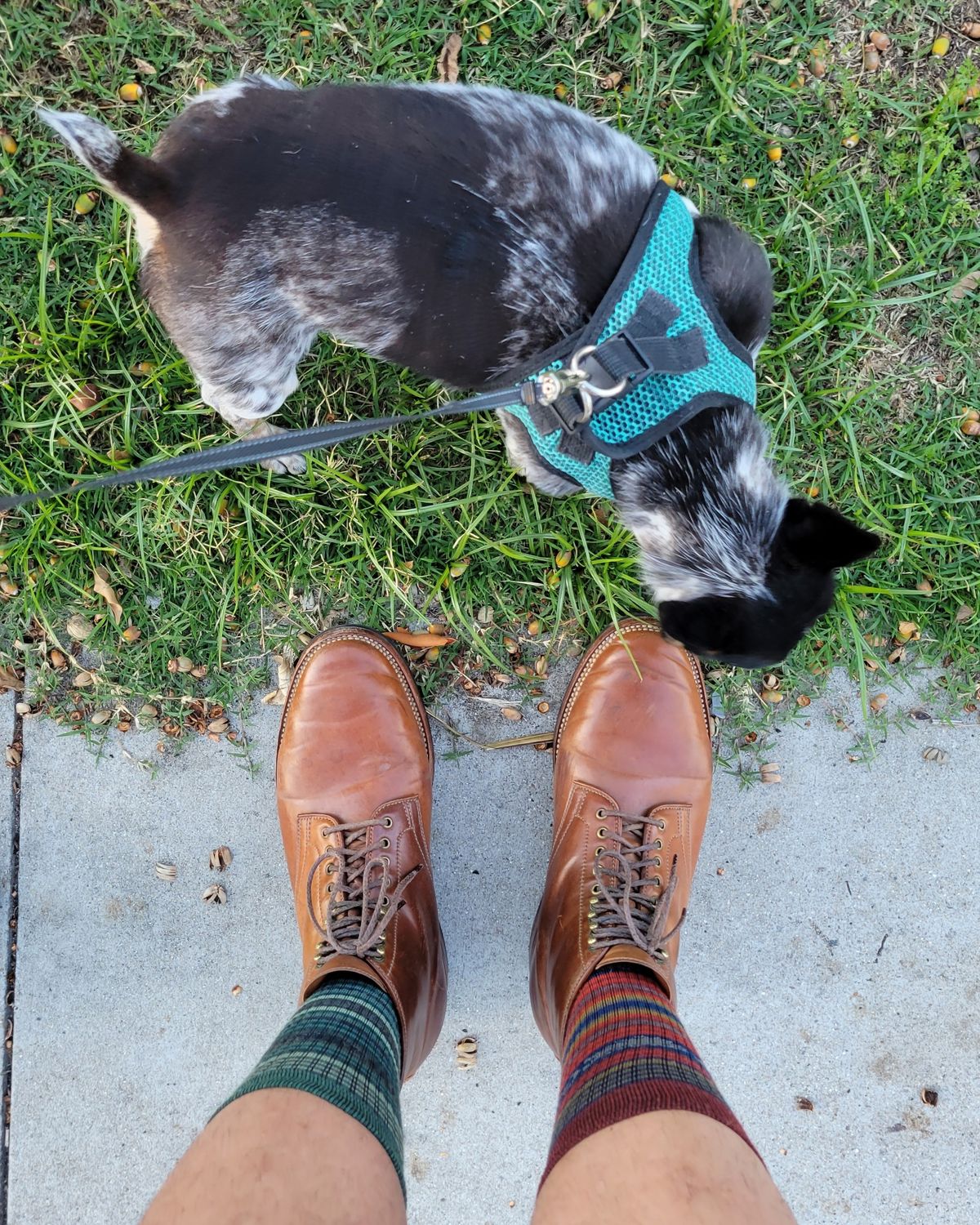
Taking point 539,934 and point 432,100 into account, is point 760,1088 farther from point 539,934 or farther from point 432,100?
point 432,100

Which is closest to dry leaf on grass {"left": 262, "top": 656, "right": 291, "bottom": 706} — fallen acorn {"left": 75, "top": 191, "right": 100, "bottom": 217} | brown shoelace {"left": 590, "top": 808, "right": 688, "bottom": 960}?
brown shoelace {"left": 590, "top": 808, "right": 688, "bottom": 960}

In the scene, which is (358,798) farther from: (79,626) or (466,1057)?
(79,626)

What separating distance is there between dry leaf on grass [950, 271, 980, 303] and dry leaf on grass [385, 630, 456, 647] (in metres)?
2.65

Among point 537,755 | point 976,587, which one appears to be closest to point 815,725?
point 976,587

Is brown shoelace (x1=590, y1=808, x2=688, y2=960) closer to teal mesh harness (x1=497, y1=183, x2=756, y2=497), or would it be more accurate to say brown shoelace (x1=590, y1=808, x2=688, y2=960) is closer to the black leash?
teal mesh harness (x1=497, y1=183, x2=756, y2=497)

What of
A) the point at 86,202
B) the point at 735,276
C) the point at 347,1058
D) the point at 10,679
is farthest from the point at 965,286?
the point at 10,679

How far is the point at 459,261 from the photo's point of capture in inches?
94.7

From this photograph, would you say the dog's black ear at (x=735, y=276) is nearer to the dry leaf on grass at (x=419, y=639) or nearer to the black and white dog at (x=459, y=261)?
the black and white dog at (x=459, y=261)

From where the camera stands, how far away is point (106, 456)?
340cm

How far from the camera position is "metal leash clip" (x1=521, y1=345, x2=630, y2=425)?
2.37 meters

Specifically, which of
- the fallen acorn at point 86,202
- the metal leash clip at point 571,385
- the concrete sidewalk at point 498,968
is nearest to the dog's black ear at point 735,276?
the metal leash clip at point 571,385

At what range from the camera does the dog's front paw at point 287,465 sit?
3322 mm

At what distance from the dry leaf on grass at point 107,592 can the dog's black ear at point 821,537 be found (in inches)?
106

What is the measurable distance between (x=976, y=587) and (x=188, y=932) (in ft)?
12.2
